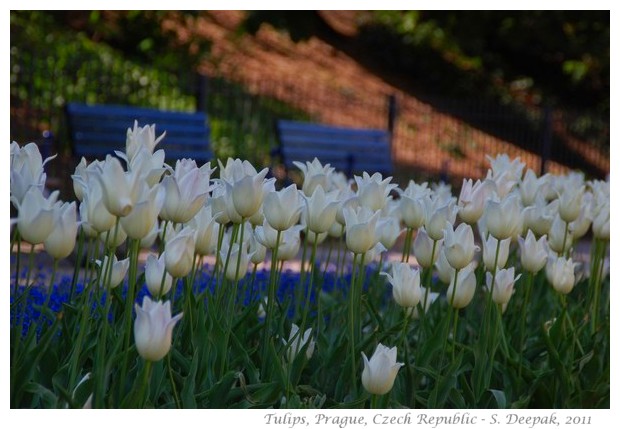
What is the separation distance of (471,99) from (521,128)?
3.10 metres

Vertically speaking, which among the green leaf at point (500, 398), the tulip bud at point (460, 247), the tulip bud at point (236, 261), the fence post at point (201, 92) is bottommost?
the green leaf at point (500, 398)

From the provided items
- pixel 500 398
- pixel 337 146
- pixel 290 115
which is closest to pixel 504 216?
pixel 500 398

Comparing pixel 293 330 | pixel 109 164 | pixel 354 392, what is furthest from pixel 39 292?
pixel 109 164

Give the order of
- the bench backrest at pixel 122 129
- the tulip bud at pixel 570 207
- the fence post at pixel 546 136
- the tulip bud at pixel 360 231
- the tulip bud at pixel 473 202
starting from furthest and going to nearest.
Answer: the fence post at pixel 546 136, the bench backrest at pixel 122 129, the tulip bud at pixel 570 207, the tulip bud at pixel 473 202, the tulip bud at pixel 360 231

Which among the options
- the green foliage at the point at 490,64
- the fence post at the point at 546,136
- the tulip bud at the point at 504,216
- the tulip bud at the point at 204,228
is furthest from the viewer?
the green foliage at the point at 490,64

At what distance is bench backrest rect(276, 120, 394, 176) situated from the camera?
31.4 feet

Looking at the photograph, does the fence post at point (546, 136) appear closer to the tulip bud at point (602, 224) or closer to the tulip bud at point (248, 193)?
the tulip bud at point (602, 224)

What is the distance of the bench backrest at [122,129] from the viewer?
8.23m

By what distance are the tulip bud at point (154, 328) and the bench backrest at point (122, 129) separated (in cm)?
626

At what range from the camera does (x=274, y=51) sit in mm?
17125

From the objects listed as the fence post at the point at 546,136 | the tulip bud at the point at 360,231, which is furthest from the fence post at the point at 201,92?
the tulip bud at the point at 360,231

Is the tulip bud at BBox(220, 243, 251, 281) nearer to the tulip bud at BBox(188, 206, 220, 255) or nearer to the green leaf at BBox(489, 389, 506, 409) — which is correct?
the tulip bud at BBox(188, 206, 220, 255)

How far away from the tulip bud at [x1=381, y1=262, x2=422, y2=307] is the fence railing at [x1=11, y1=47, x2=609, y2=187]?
7211mm

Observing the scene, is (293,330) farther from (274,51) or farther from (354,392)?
(274,51)
